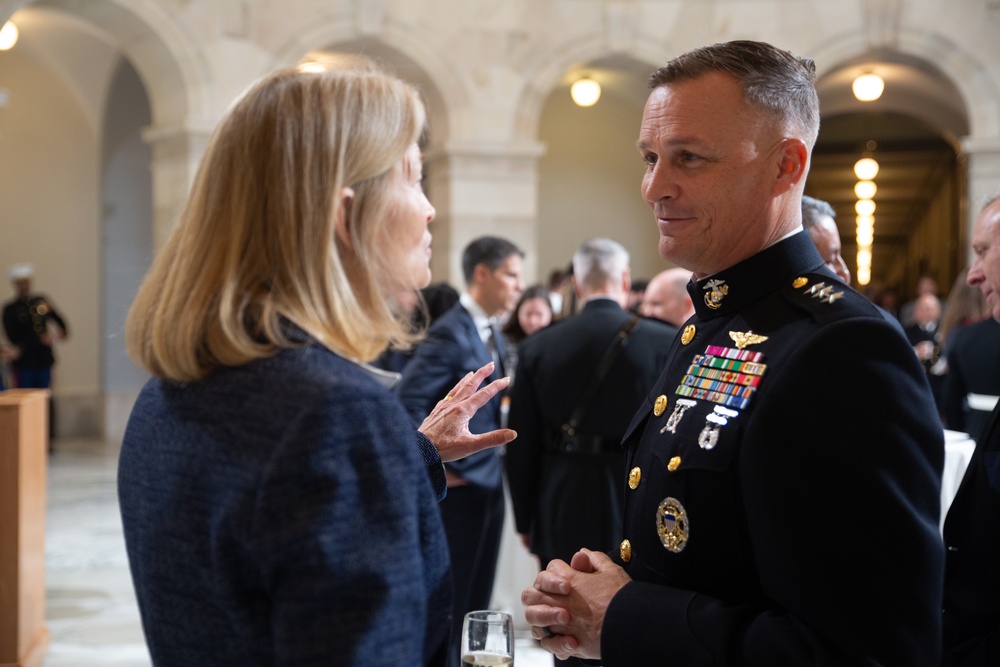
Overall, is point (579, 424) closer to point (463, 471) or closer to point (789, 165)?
point (463, 471)

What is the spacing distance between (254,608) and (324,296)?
0.40 meters

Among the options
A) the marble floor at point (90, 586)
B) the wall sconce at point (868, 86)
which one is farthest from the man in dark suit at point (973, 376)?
the wall sconce at point (868, 86)

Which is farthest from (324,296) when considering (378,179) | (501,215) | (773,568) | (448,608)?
(501,215)

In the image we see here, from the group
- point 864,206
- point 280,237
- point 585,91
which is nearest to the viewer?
point 280,237

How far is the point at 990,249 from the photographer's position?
269cm

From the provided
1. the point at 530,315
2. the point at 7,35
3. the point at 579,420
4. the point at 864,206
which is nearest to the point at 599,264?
→ the point at 579,420

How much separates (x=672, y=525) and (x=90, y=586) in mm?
5409

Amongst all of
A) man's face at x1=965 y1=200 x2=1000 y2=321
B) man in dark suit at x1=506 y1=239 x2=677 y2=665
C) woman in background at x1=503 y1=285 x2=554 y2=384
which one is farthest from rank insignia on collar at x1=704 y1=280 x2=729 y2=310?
woman in background at x1=503 y1=285 x2=554 y2=384

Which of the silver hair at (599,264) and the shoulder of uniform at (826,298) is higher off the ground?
the silver hair at (599,264)

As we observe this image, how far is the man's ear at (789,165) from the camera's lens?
1767mm

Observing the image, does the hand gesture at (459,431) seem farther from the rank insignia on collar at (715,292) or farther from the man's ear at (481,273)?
the man's ear at (481,273)

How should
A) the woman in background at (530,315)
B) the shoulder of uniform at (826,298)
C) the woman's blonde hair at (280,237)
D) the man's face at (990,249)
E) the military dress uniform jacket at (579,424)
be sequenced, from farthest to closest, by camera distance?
the woman in background at (530,315) < the military dress uniform jacket at (579,424) < the man's face at (990,249) < the shoulder of uniform at (826,298) < the woman's blonde hair at (280,237)

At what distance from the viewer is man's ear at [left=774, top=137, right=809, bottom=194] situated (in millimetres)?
1767

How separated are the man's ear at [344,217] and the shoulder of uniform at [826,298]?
2.32ft
